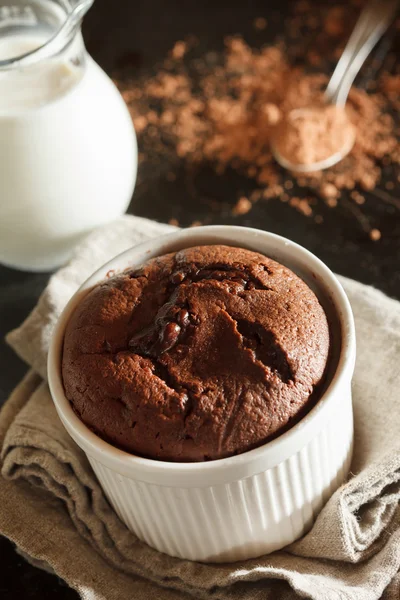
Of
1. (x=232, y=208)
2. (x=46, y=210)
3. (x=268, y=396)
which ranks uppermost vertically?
(x=268, y=396)

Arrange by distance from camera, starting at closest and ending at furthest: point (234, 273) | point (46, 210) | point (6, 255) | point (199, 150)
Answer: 1. point (234, 273)
2. point (46, 210)
3. point (6, 255)
4. point (199, 150)

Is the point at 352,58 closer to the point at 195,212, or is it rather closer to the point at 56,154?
the point at 195,212

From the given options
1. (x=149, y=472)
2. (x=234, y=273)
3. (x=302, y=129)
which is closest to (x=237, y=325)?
(x=234, y=273)

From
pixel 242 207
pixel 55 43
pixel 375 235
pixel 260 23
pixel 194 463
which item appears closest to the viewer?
pixel 194 463

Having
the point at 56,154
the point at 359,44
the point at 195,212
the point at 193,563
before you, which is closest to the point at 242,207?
the point at 195,212

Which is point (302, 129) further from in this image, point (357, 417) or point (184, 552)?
point (184, 552)

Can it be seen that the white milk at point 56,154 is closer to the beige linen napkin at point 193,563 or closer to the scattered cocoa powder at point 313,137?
the beige linen napkin at point 193,563

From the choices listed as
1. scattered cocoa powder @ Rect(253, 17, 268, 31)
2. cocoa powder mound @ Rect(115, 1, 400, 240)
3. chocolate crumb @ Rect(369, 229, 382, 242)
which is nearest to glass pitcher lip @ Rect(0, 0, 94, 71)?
cocoa powder mound @ Rect(115, 1, 400, 240)
